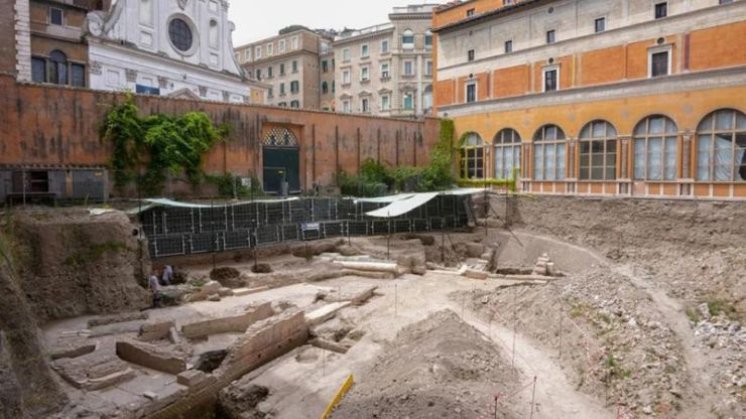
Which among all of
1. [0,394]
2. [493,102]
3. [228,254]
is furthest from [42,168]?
[493,102]

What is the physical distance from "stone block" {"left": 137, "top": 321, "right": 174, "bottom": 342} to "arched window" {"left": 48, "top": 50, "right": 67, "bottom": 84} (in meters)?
25.4

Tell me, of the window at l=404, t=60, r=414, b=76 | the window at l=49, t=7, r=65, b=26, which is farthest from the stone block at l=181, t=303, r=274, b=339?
the window at l=404, t=60, r=414, b=76

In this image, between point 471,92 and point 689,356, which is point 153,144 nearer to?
point 471,92

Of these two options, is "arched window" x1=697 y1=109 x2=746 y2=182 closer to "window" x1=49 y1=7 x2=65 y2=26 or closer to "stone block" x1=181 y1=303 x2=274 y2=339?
"stone block" x1=181 y1=303 x2=274 y2=339

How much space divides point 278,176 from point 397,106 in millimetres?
28499

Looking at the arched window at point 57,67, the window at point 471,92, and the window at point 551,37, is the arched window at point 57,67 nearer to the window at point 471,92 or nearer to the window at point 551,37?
the window at point 471,92

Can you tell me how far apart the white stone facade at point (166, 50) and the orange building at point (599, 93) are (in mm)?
16791

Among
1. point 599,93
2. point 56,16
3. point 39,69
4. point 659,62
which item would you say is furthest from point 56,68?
point 659,62

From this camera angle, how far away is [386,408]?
10.1 m

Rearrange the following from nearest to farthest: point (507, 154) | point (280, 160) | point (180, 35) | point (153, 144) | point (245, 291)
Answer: point (245, 291), point (153, 144), point (280, 160), point (507, 154), point (180, 35)

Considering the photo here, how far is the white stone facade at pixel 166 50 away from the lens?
32719 millimetres

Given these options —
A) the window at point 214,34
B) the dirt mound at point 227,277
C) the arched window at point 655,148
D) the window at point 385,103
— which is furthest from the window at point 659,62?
the window at point 385,103

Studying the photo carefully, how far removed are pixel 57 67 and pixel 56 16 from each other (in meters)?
4.00

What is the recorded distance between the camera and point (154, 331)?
46.4 feet
